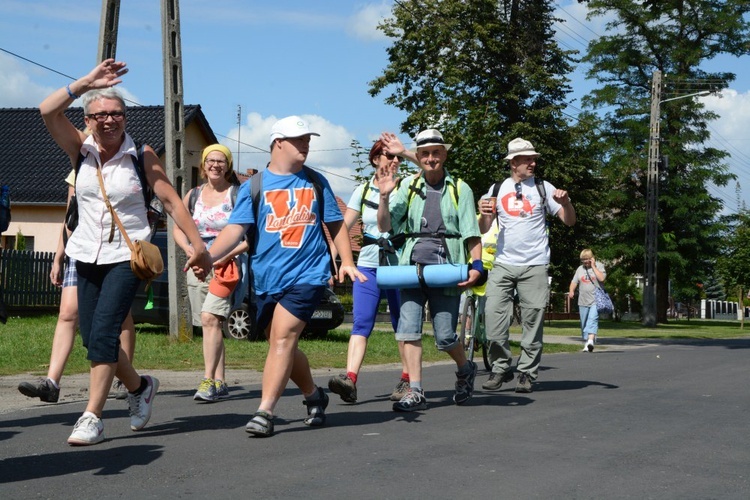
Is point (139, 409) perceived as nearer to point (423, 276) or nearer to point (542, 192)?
point (423, 276)

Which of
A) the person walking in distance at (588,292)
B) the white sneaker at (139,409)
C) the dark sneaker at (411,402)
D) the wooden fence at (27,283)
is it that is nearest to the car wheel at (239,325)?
the person walking in distance at (588,292)

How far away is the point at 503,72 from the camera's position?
42.9 metres

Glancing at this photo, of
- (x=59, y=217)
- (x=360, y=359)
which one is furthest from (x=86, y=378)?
(x=59, y=217)

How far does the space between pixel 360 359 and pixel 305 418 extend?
1119 millimetres

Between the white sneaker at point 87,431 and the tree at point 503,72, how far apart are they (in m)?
35.8

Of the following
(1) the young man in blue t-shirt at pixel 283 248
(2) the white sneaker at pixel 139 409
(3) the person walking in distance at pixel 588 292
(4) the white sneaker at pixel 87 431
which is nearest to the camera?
(4) the white sneaker at pixel 87 431

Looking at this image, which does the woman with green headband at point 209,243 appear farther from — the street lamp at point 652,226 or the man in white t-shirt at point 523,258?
the street lamp at point 652,226

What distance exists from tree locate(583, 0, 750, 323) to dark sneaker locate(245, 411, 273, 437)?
4217cm

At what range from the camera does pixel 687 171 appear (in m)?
49.1

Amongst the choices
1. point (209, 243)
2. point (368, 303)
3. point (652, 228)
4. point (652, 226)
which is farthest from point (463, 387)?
point (652, 226)

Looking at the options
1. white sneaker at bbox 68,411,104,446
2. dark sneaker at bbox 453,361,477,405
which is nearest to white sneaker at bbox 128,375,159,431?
white sneaker at bbox 68,411,104,446

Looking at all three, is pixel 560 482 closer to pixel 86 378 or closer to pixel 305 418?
pixel 305 418

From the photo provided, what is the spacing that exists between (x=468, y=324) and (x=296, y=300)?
21.3 feet

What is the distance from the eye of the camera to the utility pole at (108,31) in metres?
15.6
